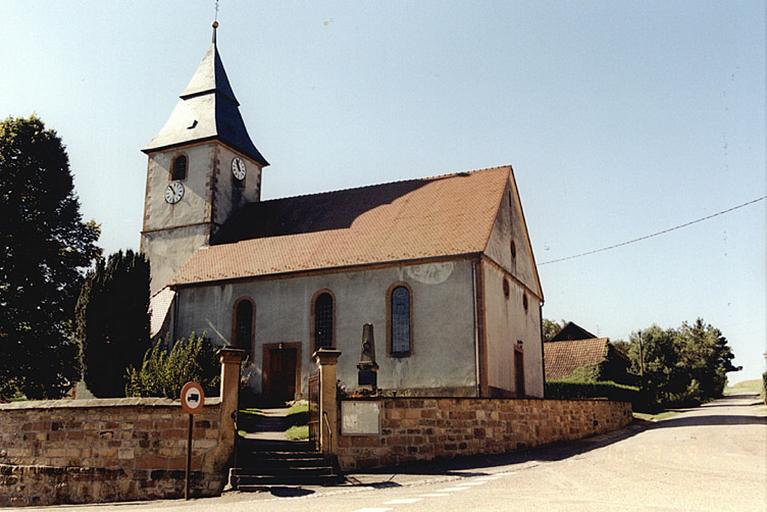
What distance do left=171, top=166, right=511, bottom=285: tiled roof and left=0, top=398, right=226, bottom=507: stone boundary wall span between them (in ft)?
36.1

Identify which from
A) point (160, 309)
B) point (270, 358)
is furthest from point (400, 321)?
point (160, 309)

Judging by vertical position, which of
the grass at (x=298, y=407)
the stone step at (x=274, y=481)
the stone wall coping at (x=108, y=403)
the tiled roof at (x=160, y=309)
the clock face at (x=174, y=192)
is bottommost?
the stone step at (x=274, y=481)

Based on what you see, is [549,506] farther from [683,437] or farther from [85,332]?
[85,332]

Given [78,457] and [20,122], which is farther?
[20,122]

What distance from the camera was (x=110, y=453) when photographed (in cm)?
1630

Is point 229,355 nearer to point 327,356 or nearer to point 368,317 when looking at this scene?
point 327,356

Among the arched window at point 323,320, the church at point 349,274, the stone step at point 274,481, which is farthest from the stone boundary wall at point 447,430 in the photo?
the arched window at point 323,320

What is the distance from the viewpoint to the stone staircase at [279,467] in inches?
602

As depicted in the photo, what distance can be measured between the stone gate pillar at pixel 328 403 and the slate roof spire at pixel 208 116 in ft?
63.5

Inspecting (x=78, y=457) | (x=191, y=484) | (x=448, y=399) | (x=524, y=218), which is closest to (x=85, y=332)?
(x=78, y=457)

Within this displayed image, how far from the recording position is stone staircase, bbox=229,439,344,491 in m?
15.3

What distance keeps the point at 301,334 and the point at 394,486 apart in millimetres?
12454

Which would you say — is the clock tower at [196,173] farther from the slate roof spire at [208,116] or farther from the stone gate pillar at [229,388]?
the stone gate pillar at [229,388]

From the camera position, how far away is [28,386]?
2966 cm
